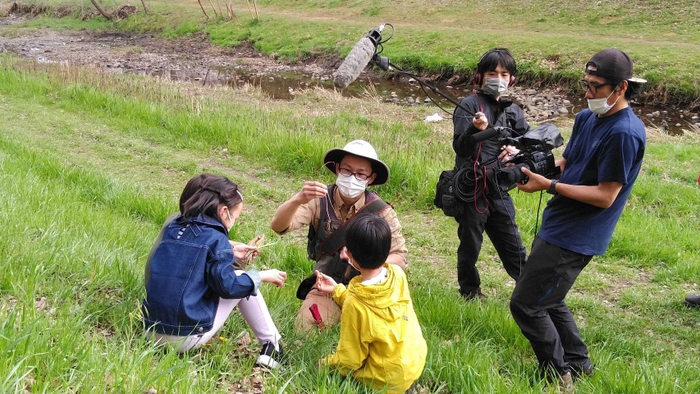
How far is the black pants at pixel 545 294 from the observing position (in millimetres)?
3393

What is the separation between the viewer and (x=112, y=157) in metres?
8.98

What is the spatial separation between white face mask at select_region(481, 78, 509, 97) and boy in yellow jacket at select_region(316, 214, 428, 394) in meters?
1.90

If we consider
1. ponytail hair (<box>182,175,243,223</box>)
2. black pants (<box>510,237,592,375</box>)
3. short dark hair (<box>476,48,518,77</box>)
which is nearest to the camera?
ponytail hair (<box>182,175,243,223</box>)

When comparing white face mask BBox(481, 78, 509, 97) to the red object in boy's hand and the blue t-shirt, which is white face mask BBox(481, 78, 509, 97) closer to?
the blue t-shirt

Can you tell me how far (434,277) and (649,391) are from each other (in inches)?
100

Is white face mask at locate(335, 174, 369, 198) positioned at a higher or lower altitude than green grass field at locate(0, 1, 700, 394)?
higher

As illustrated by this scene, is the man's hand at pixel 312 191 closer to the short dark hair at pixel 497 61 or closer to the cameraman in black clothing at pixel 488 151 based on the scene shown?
the cameraman in black clothing at pixel 488 151

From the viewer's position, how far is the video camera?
365 cm

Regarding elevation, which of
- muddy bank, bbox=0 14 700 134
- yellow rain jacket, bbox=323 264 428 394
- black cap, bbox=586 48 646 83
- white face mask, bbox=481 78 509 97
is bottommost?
muddy bank, bbox=0 14 700 134

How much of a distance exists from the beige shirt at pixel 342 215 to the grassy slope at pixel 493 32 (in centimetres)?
1581

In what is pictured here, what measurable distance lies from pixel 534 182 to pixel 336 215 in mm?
A: 1289

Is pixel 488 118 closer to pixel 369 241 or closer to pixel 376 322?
pixel 369 241

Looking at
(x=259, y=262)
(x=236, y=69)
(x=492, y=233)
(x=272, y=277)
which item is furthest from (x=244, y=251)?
(x=236, y=69)

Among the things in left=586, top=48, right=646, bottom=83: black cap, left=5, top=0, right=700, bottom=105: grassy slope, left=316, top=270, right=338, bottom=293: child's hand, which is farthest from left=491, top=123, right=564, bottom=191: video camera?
left=5, top=0, right=700, bottom=105: grassy slope
